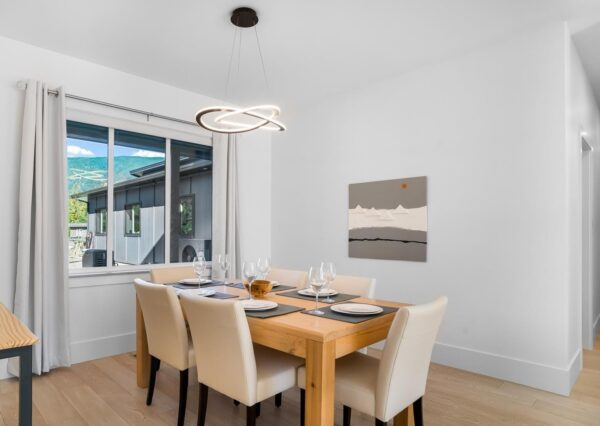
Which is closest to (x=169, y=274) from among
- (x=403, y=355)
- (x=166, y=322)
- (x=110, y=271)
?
(x=110, y=271)

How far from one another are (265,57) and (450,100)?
159cm

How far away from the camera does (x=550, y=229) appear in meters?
2.79

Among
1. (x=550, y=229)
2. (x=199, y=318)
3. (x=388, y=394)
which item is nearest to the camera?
(x=388, y=394)

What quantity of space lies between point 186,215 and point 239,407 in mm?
2318

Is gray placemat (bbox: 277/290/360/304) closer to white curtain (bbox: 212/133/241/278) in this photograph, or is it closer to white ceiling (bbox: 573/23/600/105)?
white curtain (bbox: 212/133/241/278)

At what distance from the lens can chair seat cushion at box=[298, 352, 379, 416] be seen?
1737 millimetres

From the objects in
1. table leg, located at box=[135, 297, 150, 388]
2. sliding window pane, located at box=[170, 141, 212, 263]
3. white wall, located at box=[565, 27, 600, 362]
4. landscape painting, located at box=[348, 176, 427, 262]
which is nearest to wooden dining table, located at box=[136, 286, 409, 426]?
table leg, located at box=[135, 297, 150, 388]

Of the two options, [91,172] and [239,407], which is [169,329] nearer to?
[239,407]

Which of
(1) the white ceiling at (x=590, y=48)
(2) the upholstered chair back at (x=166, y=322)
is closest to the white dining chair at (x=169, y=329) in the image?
(2) the upholstered chair back at (x=166, y=322)

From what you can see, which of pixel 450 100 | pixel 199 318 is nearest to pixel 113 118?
pixel 199 318

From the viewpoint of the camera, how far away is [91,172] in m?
3.61

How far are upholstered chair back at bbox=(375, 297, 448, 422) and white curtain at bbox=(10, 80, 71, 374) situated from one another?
261 cm

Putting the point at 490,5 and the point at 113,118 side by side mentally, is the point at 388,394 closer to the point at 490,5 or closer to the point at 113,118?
the point at 490,5

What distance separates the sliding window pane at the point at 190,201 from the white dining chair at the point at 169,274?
3.02ft
